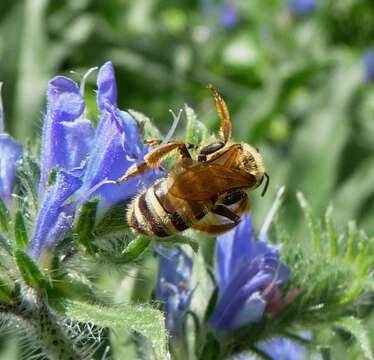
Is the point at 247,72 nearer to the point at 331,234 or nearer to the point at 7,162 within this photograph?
the point at 331,234

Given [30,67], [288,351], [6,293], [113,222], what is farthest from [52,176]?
[30,67]

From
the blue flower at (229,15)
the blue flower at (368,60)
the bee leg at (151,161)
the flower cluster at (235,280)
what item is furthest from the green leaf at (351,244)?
the blue flower at (229,15)

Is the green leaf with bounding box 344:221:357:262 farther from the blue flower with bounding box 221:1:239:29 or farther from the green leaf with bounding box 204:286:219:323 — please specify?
the blue flower with bounding box 221:1:239:29

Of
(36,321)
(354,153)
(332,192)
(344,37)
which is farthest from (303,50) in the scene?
(36,321)

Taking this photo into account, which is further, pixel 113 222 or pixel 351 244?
pixel 351 244

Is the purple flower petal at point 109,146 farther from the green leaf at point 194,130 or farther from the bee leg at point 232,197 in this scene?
the bee leg at point 232,197

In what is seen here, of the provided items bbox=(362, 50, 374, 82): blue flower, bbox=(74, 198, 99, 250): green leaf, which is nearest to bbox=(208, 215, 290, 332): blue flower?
bbox=(74, 198, 99, 250): green leaf
